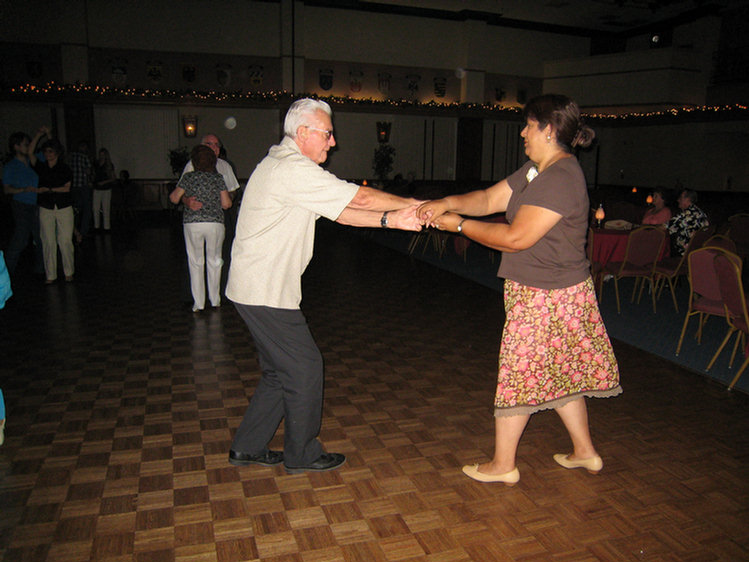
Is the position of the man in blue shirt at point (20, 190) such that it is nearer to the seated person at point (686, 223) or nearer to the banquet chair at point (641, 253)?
the banquet chair at point (641, 253)

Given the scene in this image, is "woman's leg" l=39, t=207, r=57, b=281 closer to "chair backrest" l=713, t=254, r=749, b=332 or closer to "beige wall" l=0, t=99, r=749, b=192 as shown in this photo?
"chair backrest" l=713, t=254, r=749, b=332

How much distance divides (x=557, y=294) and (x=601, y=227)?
14.1 feet

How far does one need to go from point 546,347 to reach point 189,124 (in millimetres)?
13432

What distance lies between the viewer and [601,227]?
6.21 meters

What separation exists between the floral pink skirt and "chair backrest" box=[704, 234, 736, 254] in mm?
2957

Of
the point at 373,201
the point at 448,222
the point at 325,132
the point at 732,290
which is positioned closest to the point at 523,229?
the point at 448,222

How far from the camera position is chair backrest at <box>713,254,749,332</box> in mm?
3490

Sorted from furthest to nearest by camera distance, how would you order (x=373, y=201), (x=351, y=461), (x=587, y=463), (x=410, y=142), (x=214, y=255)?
(x=410, y=142), (x=214, y=255), (x=351, y=461), (x=587, y=463), (x=373, y=201)

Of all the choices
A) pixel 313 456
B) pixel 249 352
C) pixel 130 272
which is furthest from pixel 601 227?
pixel 130 272

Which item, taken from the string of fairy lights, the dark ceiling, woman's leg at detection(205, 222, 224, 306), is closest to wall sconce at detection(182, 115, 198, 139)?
the string of fairy lights

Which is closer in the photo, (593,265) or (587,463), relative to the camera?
(587,463)

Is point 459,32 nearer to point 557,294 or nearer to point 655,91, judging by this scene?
point 655,91

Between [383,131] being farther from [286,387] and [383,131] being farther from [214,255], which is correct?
[286,387]

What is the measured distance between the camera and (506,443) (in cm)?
248
